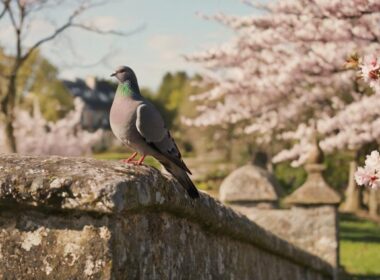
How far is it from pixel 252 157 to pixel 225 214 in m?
37.8

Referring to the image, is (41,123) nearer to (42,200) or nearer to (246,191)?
(246,191)

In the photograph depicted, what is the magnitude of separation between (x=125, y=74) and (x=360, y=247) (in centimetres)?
1465

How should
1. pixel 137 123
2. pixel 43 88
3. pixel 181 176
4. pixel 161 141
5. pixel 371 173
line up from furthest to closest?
pixel 43 88 < pixel 371 173 < pixel 181 176 < pixel 161 141 < pixel 137 123

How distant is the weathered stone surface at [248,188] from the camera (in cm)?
1100

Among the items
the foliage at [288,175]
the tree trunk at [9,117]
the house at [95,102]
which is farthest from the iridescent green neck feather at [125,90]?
the house at [95,102]

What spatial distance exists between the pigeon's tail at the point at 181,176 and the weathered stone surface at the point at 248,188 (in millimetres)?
7663

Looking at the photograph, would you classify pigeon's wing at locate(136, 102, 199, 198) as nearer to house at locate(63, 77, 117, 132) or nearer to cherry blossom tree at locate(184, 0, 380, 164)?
cherry blossom tree at locate(184, 0, 380, 164)

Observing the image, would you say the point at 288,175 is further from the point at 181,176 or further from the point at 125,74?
the point at 125,74

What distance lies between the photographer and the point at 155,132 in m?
3.10

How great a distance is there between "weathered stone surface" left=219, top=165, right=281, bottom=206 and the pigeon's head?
7.90 metres

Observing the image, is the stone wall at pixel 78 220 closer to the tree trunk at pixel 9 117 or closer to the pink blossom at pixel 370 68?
the pink blossom at pixel 370 68

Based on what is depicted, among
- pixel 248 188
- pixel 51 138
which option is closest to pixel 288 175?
pixel 51 138

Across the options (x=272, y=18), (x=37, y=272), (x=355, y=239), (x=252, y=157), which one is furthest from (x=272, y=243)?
(x=252, y=157)

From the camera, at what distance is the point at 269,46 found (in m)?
15.2
